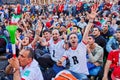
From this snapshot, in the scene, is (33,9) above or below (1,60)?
below

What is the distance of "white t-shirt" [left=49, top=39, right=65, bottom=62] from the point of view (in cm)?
663

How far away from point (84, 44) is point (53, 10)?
1800 cm

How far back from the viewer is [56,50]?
668cm

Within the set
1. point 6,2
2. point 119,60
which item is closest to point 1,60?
point 119,60

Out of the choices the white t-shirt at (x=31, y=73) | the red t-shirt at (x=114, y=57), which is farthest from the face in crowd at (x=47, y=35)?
the white t-shirt at (x=31, y=73)

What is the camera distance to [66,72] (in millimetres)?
5164

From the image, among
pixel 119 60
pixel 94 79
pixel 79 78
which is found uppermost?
pixel 119 60

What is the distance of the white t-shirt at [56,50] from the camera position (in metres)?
6.63

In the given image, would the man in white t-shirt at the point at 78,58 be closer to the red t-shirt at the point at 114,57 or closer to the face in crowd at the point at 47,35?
the red t-shirt at the point at 114,57

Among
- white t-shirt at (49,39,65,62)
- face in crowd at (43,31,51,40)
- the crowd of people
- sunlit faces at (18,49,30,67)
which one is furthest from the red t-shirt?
face in crowd at (43,31,51,40)

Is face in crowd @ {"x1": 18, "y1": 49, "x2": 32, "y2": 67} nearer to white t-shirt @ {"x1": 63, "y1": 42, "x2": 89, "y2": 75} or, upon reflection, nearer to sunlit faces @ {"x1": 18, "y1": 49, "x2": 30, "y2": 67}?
sunlit faces @ {"x1": 18, "y1": 49, "x2": 30, "y2": 67}

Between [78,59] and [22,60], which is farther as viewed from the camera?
[78,59]

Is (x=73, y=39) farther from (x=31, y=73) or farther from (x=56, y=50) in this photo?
(x=31, y=73)

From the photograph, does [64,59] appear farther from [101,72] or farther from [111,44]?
[111,44]
